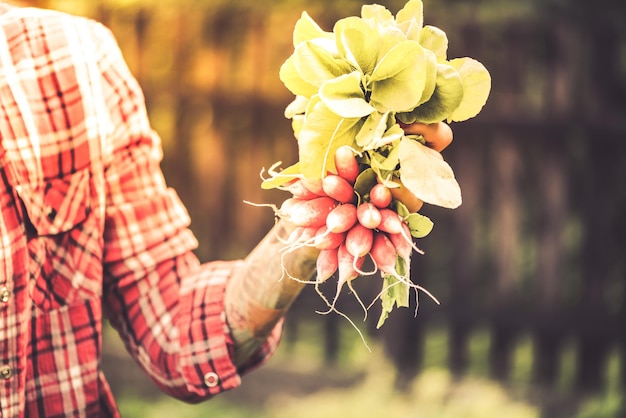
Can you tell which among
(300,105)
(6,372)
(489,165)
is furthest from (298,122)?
(489,165)

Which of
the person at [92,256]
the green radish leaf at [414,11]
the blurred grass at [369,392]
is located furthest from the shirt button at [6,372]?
the blurred grass at [369,392]

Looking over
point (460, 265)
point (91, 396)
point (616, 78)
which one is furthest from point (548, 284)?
point (91, 396)

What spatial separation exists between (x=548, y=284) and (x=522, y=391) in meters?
0.54

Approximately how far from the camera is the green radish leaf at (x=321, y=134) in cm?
105

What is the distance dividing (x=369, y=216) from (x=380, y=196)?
31mm

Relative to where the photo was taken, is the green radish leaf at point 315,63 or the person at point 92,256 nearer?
the green radish leaf at point 315,63

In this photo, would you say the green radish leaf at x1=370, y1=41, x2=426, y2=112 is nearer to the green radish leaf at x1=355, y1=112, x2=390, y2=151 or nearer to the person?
the green radish leaf at x1=355, y1=112, x2=390, y2=151

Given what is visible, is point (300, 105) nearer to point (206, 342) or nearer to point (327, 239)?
point (327, 239)

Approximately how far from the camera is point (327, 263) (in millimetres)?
1162

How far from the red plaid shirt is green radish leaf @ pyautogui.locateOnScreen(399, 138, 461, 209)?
22.4 inches

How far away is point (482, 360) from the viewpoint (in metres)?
3.98

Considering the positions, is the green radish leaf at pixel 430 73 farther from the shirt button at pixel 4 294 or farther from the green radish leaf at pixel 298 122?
the shirt button at pixel 4 294

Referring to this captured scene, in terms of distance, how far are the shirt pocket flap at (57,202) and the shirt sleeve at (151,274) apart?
0.06 metres

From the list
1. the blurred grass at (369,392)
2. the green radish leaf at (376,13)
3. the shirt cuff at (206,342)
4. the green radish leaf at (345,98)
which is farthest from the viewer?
the blurred grass at (369,392)
